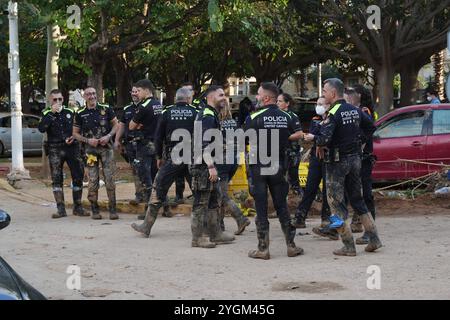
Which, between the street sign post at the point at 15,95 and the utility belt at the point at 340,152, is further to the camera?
the street sign post at the point at 15,95

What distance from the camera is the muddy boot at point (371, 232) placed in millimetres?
8156

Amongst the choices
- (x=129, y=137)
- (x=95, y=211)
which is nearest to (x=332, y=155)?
(x=129, y=137)

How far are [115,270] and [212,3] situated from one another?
23.0ft

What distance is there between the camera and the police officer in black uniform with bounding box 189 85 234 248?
27.9 feet

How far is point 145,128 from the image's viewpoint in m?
10.8

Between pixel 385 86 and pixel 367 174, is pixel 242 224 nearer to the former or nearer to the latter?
pixel 367 174

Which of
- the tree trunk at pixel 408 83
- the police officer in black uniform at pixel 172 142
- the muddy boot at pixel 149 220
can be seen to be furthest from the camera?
the tree trunk at pixel 408 83

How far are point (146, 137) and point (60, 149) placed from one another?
1.43m

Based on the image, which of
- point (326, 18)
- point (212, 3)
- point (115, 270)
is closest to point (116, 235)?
point (115, 270)

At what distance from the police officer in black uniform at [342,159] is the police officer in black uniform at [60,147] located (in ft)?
15.0

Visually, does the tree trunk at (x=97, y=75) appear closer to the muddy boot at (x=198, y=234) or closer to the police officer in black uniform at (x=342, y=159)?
the muddy boot at (x=198, y=234)

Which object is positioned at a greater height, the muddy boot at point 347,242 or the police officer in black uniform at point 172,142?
the police officer in black uniform at point 172,142

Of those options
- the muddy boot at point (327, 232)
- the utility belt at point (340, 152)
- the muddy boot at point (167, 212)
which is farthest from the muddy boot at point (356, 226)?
the muddy boot at point (167, 212)

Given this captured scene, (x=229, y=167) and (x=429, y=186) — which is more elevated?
(x=229, y=167)
